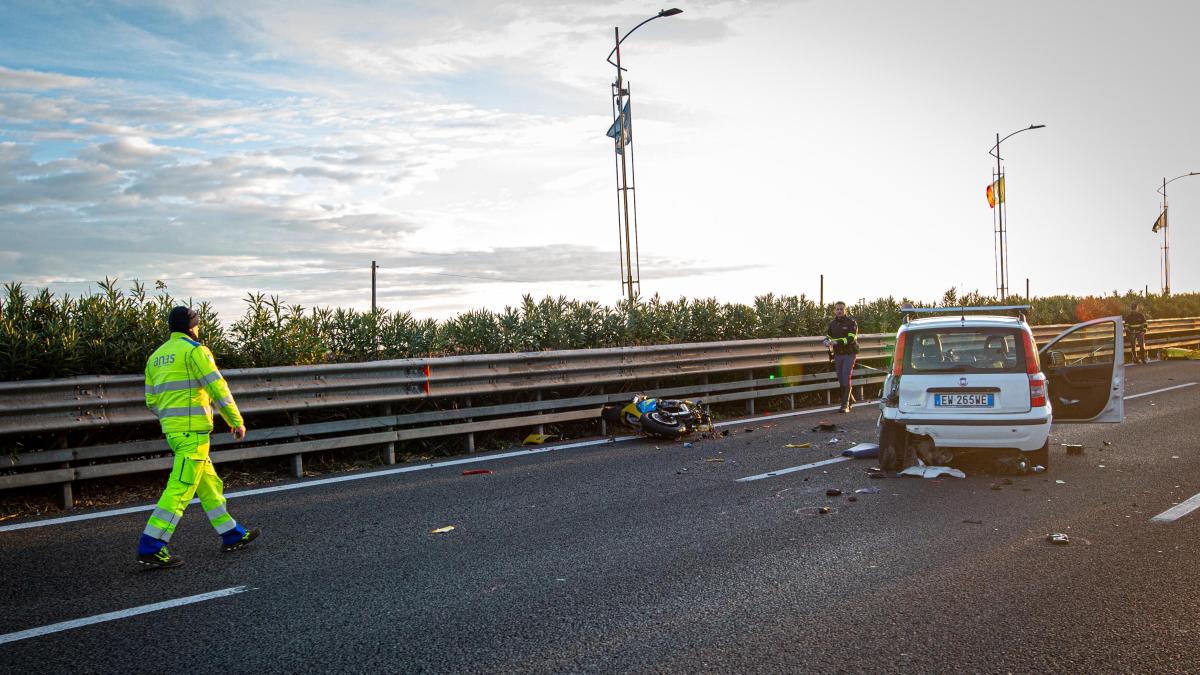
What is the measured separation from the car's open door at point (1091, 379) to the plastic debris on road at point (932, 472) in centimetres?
193

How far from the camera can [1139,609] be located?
4.73 meters

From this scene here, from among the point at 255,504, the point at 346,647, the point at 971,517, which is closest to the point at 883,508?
the point at 971,517

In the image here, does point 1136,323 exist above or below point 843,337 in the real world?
below

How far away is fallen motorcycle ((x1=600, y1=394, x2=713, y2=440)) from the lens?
38.2 feet

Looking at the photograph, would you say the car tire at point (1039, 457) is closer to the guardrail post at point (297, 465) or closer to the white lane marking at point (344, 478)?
the white lane marking at point (344, 478)

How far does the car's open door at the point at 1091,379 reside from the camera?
9727mm

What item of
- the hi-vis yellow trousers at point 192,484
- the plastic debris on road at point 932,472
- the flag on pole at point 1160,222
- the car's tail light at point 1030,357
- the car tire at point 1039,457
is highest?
the flag on pole at point 1160,222

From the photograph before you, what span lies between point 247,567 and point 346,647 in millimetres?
1903

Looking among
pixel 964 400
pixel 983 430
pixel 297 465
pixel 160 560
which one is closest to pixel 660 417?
pixel 964 400

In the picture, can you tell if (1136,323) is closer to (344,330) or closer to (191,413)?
(344,330)

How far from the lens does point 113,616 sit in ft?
15.8

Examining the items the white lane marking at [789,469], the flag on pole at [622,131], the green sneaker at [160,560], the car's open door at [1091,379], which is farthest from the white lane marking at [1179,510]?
the flag on pole at [622,131]

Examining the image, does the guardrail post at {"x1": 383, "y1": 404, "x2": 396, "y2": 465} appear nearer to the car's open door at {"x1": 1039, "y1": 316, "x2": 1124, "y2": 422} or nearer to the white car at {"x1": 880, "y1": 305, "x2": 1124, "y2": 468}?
the white car at {"x1": 880, "y1": 305, "x2": 1124, "y2": 468}

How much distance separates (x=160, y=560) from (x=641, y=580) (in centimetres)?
319
